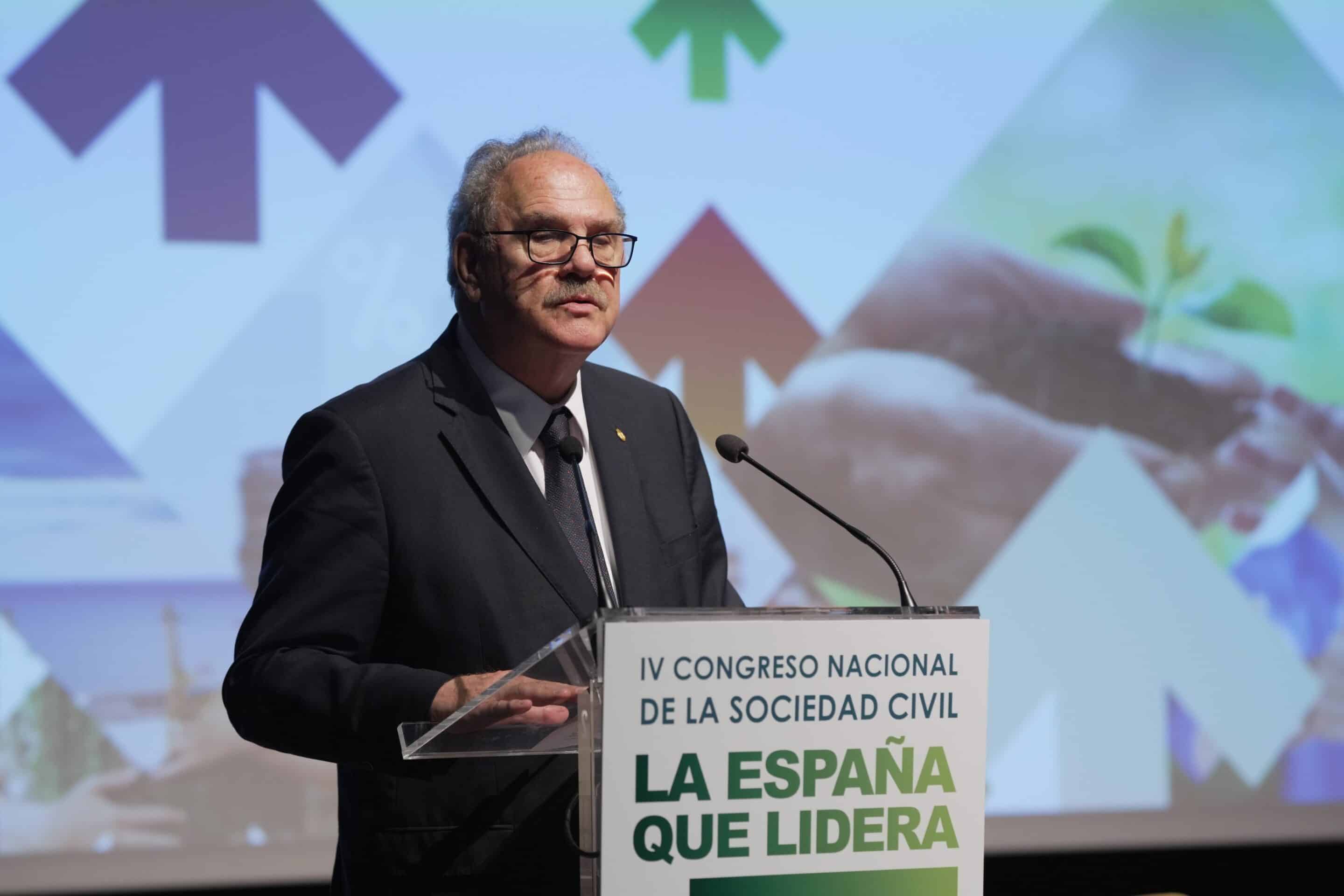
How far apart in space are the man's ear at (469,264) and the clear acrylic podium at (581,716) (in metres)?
0.80

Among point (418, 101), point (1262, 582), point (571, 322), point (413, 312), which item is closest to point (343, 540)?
point (571, 322)

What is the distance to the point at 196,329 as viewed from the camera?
335cm

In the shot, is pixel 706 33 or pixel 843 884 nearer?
pixel 843 884

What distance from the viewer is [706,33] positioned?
363 centimetres

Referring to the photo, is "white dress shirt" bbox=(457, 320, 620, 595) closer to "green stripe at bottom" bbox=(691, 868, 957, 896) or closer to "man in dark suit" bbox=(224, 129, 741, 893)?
"man in dark suit" bbox=(224, 129, 741, 893)

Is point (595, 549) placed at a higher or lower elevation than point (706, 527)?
lower

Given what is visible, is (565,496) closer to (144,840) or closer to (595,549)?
(595,549)

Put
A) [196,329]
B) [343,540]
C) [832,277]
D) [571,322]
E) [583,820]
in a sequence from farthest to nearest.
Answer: [832,277]
[196,329]
[571,322]
[343,540]
[583,820]

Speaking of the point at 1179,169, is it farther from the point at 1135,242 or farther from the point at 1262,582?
the point at 1262,582

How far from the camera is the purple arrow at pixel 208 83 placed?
132 inches

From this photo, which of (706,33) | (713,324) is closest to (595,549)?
(713,324)

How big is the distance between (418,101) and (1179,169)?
2.38 m

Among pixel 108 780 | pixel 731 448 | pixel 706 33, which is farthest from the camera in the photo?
pixel 706 33

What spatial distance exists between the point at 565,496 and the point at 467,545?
20 centimetres
